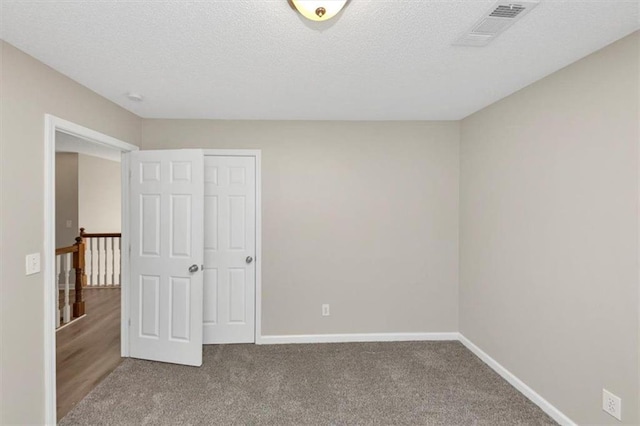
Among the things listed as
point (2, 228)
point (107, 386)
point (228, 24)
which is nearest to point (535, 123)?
point (228, 24)

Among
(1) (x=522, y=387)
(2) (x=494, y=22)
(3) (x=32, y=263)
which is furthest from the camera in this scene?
(1) (x=522, y=387)

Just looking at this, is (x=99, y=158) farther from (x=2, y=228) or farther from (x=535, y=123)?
(x=535, y=123)

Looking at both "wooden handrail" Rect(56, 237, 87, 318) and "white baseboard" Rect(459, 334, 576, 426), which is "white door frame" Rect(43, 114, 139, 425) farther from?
"white baseboard" Rect(459, 334, 576, 426)

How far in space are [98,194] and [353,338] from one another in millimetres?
5619

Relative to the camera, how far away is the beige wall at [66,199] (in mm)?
6066

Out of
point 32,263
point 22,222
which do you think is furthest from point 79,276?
point 22,222

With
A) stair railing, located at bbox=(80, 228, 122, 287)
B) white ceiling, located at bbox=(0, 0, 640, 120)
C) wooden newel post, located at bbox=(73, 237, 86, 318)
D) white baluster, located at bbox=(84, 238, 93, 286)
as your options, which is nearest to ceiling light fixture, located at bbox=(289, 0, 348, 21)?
white ceiling, located at bbox=(0, 0, 640, 120)

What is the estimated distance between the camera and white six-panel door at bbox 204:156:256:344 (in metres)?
3.62

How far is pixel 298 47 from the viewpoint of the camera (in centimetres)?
196

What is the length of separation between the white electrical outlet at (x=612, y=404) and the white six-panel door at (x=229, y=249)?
2.94 metres

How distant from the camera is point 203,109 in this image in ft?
10.6

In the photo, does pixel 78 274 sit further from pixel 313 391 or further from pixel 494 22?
pixel 494 22

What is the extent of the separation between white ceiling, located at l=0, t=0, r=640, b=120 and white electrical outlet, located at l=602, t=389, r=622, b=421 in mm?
2033

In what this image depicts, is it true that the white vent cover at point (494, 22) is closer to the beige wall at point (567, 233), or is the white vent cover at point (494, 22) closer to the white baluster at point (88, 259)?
the beige wall at point (567, 233)
